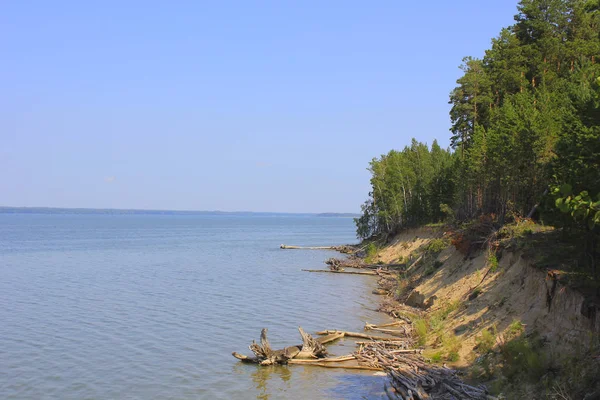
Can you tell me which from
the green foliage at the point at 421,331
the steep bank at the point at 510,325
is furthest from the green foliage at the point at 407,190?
the green foliage at the point at 421,331

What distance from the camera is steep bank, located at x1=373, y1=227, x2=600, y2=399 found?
60.8 ft

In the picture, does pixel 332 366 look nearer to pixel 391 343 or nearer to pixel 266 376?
pixel 266 376

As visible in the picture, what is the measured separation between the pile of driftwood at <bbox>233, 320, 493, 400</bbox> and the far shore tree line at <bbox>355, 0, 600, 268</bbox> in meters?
6.97

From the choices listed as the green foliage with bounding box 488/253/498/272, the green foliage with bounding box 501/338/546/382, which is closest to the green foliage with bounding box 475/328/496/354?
the green foliage with bounding box 501/338/546/382

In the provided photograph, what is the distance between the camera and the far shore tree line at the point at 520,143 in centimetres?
2289

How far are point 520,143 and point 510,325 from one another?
59.7 feet

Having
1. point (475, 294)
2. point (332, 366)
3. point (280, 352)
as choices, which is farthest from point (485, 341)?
point (280, 352)

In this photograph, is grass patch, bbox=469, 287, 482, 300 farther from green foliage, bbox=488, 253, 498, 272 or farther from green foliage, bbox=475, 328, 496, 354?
green foliage, bbox=475, 328, 496, 354

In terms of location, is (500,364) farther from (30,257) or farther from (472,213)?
(30,257)

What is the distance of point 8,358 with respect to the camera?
27906 millimetres

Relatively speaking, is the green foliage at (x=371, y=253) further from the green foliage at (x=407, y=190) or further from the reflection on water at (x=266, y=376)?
the reflection on water at (x=266, y=376)

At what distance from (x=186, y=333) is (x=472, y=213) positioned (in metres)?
29.5

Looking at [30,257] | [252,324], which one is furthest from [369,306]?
[30,257]

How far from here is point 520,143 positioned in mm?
39375
